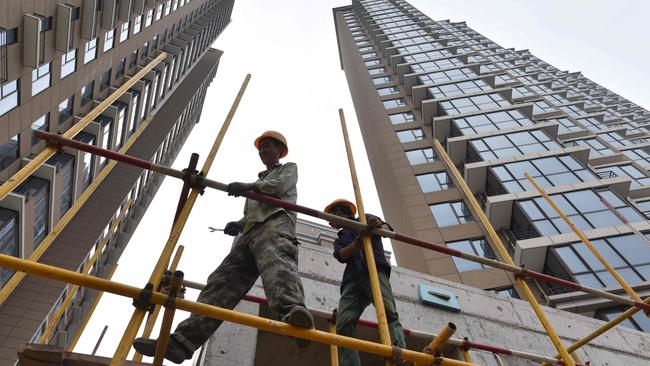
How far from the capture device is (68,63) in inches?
657

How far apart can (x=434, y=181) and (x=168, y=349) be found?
20.9 metres

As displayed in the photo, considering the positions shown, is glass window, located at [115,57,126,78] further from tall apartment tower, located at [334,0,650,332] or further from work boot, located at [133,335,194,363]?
work boot, located at [133,335,194,363]

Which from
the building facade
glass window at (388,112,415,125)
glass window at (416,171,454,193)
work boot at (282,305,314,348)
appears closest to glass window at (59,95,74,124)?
the building facade

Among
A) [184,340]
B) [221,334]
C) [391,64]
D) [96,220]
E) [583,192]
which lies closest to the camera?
[184,340]

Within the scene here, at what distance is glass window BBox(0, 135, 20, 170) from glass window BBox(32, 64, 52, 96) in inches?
74.7

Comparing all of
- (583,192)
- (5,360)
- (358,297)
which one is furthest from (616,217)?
(5,360)

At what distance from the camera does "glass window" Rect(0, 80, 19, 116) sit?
503 inches

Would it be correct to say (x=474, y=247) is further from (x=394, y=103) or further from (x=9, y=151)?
(x=9, y=151)

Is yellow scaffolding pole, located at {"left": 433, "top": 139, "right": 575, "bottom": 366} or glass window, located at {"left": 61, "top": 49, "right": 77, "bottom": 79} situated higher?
yellow scaffolding pole, located at {"left": 433, "top": 139, "right": 575, "bottom": 366}

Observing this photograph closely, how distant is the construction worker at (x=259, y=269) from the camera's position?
2.67m

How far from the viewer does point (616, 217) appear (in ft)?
55.9

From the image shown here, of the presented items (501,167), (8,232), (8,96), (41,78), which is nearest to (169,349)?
(8,96)

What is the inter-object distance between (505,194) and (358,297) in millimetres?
16827

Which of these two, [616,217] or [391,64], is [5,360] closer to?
[616,217]
